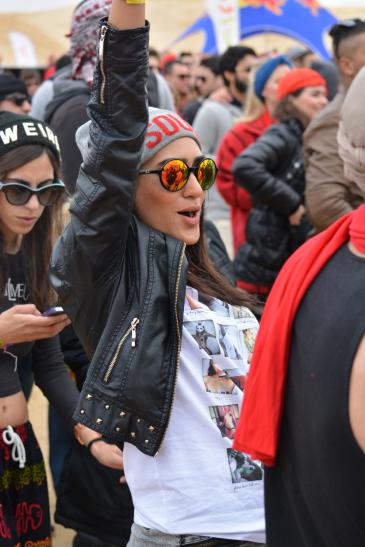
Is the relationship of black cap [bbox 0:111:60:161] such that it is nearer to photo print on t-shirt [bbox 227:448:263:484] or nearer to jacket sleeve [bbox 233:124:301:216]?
photo print on t-shirt [bbox 227:448:263:484]

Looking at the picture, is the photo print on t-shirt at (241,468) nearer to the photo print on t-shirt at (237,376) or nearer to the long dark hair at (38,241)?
the photo print on t-shirt at (237,376)

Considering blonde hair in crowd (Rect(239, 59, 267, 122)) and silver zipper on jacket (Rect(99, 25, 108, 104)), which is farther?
blonde hair in crowd (Rect(239, 59, 267, 122))

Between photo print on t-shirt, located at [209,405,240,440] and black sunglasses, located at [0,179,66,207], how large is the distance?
1.25 metres

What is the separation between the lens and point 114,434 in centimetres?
214

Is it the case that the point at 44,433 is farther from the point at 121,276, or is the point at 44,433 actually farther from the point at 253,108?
the point at 121,276

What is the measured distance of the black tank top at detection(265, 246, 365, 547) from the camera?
1.50 metres

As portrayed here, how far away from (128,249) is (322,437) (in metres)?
0.86

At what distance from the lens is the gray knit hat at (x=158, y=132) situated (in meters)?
2.33

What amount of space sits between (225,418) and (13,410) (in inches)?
43.6

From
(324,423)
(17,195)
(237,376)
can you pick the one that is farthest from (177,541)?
(17,195)

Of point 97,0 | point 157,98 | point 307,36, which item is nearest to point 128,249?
point 97,0

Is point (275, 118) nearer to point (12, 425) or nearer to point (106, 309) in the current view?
point (12, 425)

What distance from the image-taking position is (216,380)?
2.25 metres

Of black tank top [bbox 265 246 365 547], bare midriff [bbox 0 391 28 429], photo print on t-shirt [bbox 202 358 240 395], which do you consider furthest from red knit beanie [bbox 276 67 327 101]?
black tank top [bbox 265 246 365 547]
